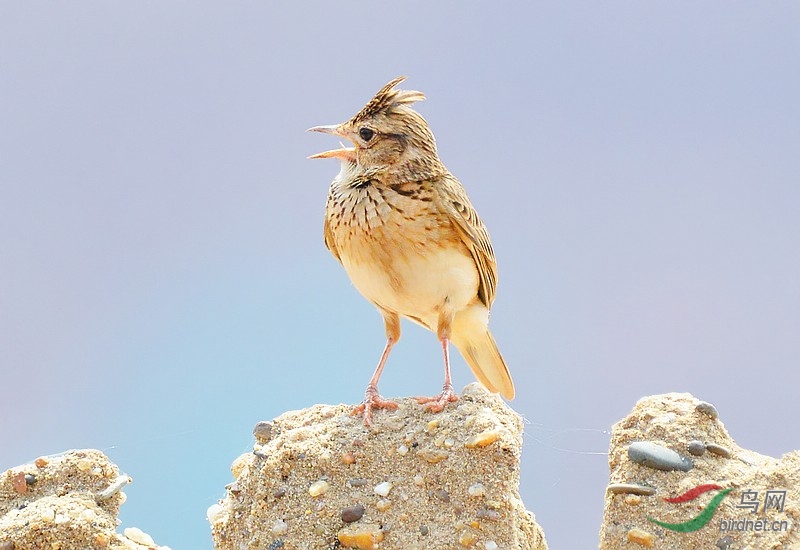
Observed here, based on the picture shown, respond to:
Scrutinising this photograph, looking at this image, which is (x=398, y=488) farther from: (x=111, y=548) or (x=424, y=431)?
(x=111, y=548)

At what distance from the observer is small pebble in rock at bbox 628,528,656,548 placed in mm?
3873

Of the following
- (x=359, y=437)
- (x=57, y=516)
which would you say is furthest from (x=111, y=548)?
(x=359, y=437)

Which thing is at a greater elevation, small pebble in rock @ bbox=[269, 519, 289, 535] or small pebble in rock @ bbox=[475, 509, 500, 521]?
small pebble in rock @ bbox=[269, 519, 289, 535]

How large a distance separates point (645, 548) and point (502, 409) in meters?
0.97

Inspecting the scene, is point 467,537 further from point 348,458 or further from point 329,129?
point 329,129

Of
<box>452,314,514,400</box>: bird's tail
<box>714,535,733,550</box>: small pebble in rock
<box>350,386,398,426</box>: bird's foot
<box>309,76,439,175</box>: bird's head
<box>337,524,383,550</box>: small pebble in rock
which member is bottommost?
<box>714,535,733,550</box>: small pebble in rock

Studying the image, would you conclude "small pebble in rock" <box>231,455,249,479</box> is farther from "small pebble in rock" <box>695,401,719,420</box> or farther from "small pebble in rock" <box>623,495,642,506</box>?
"small pebble in rock" <box>695,401,719,420</box>

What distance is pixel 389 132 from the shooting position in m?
4.68

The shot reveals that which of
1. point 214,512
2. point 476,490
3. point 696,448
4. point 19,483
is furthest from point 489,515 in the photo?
point 19,483

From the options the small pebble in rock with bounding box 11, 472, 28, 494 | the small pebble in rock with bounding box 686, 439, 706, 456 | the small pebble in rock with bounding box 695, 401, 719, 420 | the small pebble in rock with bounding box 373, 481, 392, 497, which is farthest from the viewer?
the small pebble in rock with bounding box 11, 472, 28, 494

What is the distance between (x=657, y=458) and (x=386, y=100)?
2.15 metres

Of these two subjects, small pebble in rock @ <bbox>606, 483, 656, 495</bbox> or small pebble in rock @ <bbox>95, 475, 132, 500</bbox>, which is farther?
small pebble in rock @ <bbox>95, 475, 132, 500</bbox>

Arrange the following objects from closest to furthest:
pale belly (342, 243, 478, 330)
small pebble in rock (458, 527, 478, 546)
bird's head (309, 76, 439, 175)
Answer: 1. small pebble in rock (458, 527, 478, 546)
2. pale belly (342, 243, 478, 330)
3. bird's head (309, 76, 439, 175)

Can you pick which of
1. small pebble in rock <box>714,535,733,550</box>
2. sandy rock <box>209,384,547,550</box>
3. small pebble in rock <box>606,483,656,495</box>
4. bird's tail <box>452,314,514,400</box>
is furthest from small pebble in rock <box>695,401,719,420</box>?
bird's tail <box>452,314,514,400</box>
